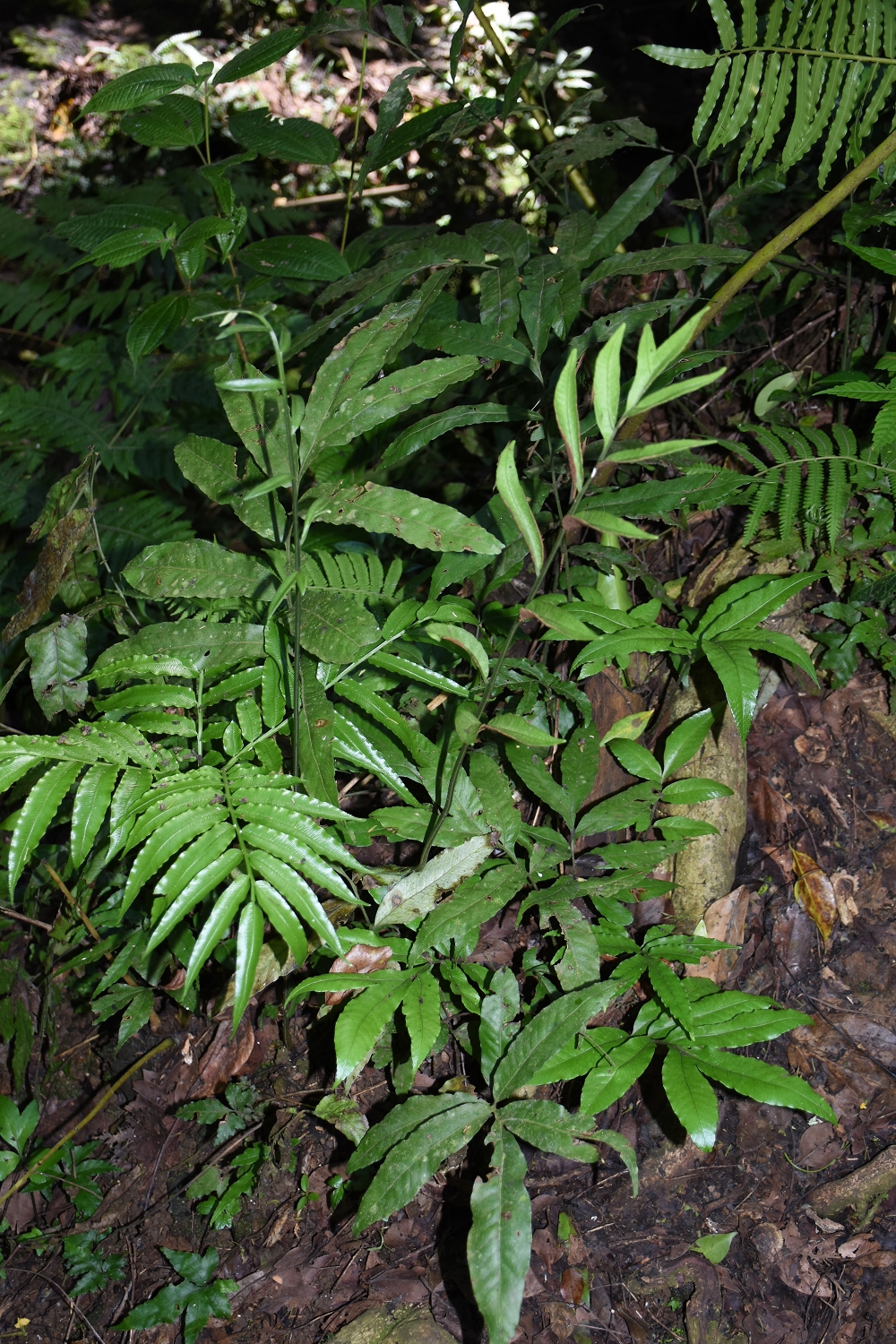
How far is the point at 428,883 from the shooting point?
1819mm

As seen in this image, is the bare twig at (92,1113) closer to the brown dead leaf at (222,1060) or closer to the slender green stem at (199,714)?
the brown dead leaf at (222,1060)

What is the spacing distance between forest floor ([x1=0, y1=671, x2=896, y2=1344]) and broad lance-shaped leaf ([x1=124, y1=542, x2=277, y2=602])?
1012 mm

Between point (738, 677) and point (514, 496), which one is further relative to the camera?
point (738, 677)

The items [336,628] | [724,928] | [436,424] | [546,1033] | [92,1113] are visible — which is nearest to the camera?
[336,628]

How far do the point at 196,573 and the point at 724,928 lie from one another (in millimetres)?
1488

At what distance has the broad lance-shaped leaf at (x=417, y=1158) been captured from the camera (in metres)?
1.55

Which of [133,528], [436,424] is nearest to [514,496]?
[436,424]

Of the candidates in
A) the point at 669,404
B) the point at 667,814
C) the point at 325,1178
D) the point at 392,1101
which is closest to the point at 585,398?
the point at 669,404

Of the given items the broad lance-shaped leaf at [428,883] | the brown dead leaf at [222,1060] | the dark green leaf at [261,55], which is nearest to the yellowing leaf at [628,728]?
the broad lance-shaped leaf at [428,883]

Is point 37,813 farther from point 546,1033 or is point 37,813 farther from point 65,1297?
point 65,1297

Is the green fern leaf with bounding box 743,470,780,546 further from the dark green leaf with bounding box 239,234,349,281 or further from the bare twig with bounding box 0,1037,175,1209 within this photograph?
the bare twig with bounding box 0,1037,175,1209

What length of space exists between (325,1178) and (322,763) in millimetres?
1057

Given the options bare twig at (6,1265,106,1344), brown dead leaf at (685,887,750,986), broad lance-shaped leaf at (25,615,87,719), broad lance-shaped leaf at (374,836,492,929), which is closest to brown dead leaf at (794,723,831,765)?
brown dead leaf at (685,887,750,986)

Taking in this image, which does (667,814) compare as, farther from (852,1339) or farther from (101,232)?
(101,232)
